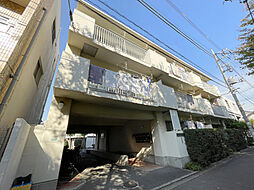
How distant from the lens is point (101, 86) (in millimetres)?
4867

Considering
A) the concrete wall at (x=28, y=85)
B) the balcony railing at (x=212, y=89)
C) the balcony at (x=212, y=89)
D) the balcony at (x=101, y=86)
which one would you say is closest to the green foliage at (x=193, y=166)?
the balcony at (x=101, y=86)

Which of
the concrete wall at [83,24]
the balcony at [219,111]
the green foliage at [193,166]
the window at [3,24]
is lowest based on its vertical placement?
the green foliage at [193,166]

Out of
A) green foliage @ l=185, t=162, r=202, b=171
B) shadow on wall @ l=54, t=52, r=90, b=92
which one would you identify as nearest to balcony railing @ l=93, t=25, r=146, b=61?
shadow on wall @ l=54, t=52, r=90, b=92

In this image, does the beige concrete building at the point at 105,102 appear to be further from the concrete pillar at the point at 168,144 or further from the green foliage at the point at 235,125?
the green foliage at the point at 235,125

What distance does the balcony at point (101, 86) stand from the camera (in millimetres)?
3963

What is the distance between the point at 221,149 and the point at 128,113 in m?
7.66

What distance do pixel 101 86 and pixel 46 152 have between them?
10.9 ft

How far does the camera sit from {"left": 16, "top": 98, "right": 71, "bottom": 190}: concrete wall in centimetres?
340

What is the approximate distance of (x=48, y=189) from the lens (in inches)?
135

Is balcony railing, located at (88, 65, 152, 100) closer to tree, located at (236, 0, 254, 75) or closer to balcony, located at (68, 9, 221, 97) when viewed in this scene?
balcony, located at (68, 9, 221, 97)

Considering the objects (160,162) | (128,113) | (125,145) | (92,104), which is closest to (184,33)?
(128,113)

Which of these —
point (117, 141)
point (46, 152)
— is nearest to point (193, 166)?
point (46, 152)

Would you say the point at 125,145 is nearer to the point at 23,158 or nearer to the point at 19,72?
the point at 23,158

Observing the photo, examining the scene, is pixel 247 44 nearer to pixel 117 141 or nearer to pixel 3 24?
pixel 3 24
